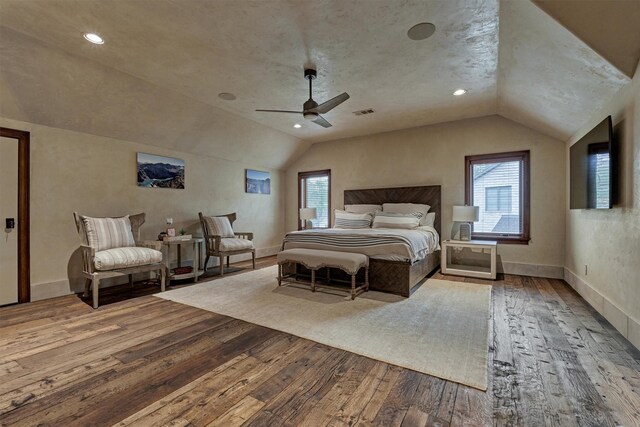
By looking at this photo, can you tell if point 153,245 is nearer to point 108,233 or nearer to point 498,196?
point 108,233

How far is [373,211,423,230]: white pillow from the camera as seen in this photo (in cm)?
513

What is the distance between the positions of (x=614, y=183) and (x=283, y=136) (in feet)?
17.7

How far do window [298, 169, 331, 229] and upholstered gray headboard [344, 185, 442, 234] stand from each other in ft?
2.16

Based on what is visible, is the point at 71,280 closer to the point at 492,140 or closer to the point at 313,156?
the point at 313,156

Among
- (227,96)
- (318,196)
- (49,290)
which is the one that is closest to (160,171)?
(227,96)

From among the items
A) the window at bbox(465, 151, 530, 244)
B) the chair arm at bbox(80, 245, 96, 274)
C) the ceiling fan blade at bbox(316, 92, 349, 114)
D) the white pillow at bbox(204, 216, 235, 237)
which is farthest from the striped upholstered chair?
the window at bbox(465, 151, 530, 244)

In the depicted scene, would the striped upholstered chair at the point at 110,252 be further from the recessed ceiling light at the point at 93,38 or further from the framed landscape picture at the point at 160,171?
the recessed ceiling light at the point at 93,38

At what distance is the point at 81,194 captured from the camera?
4.00 metres

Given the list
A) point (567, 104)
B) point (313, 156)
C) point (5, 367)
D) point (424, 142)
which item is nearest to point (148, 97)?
point (5, 367)

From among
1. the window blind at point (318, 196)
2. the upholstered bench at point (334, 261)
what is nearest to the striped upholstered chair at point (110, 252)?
the upholstered bench at point (334, 261)

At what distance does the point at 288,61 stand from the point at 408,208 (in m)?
3.57

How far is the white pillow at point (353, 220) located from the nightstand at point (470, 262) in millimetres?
1475

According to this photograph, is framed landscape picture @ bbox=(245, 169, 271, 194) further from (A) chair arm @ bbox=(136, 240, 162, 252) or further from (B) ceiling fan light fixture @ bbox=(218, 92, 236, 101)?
(A) chair arm @ bbox=(136, 240, 162, 252)

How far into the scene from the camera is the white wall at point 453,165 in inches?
184
